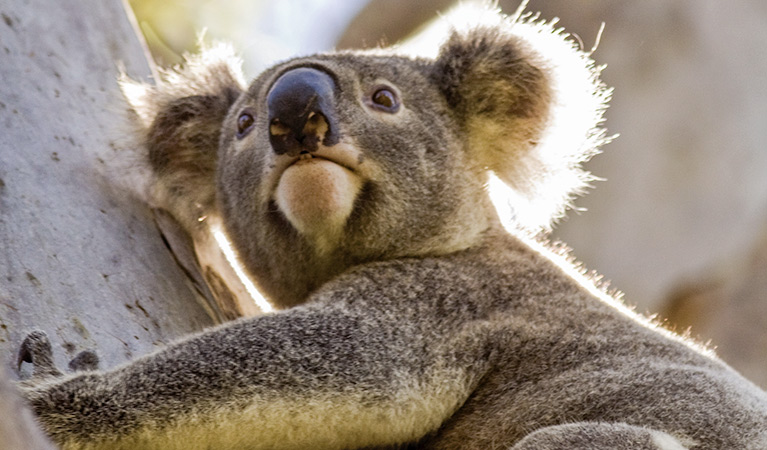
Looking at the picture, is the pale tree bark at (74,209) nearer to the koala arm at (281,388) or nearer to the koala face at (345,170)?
the koala arm at (281,388)

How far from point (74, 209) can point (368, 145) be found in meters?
1.05

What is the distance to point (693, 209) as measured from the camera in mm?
9492

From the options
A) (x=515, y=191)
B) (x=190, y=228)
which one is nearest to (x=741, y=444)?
(x=515, y=191)

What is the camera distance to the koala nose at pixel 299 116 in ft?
10.4

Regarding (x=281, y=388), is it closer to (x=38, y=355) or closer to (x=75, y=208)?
(x=38, y=355)

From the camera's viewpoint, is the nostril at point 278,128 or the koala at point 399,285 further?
the nostril at point 278,128

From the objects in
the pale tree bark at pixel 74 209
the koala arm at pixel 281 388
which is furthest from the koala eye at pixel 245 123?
the koala arm at pixel 281 388

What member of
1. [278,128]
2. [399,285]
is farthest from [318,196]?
[399,285]

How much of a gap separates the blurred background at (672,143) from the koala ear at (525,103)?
512 centimetres

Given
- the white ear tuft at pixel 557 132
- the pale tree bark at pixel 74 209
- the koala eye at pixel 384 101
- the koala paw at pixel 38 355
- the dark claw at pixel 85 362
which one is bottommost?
the koala paw at pixel 38 355

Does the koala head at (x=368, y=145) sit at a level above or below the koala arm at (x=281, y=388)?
above

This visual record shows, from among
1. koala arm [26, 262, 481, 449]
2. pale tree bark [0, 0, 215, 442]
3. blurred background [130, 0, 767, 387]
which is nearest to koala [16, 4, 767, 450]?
koala arm [26, 262, 481, 449]

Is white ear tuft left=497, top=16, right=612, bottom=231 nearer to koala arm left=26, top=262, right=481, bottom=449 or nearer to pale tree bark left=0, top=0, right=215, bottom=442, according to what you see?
koala arm left=26, top=262, right=481, bottom=449

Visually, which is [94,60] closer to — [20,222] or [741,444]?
[20,222]
